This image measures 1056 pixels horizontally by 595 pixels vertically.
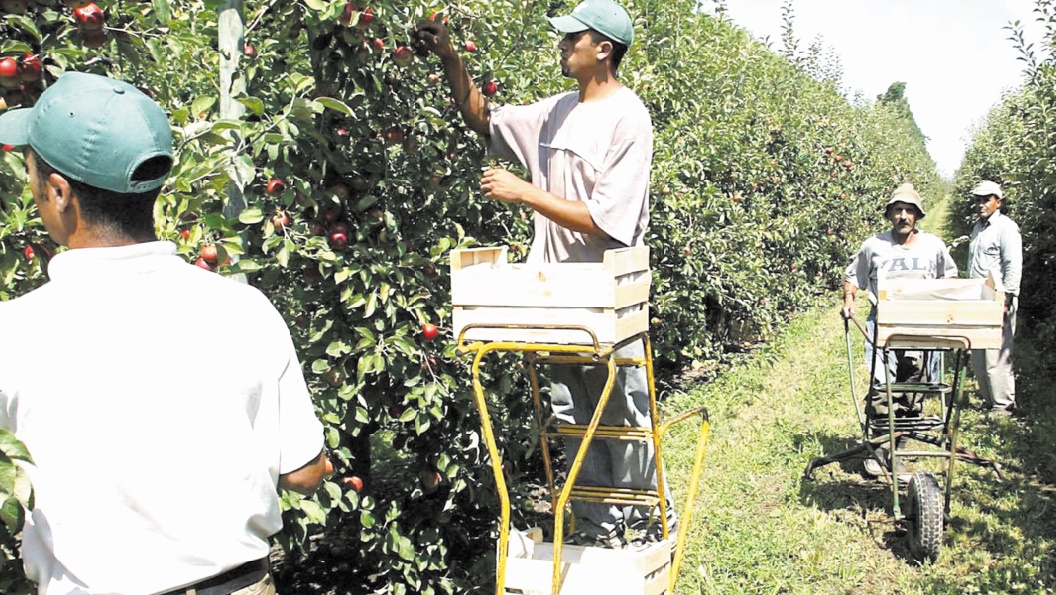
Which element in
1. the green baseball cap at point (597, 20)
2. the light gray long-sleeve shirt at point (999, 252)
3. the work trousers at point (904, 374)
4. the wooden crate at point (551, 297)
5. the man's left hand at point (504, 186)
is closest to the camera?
the wooden crate at point (551, 297)

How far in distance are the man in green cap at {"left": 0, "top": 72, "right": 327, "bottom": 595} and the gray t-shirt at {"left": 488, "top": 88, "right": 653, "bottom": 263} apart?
1563 mm

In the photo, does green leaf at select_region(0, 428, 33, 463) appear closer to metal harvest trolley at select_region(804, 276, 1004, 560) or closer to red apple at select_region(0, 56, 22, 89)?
red apple at select_region(0, 56, 22, 89)

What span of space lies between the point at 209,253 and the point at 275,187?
2.23 feet

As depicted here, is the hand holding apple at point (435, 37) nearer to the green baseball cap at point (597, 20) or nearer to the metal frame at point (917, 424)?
the green baseball cap at point (597, 20)

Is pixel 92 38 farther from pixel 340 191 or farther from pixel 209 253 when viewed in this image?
pixel 340 191

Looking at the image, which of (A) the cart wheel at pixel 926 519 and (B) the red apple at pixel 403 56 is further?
(A) the cart wheel at pixel 926 519

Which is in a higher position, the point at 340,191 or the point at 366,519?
the point at 340,191

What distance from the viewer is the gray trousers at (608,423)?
3.24 m

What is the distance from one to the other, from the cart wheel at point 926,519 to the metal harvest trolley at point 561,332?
1908mm

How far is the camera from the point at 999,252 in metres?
7.54

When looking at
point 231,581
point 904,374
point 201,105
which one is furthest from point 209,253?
point 904,374

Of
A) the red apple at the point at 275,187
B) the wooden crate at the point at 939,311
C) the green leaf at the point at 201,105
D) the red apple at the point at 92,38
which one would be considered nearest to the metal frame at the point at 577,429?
the red apple at the point at 275,187

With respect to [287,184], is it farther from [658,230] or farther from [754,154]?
[754,154]

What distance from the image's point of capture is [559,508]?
2.67 metres
